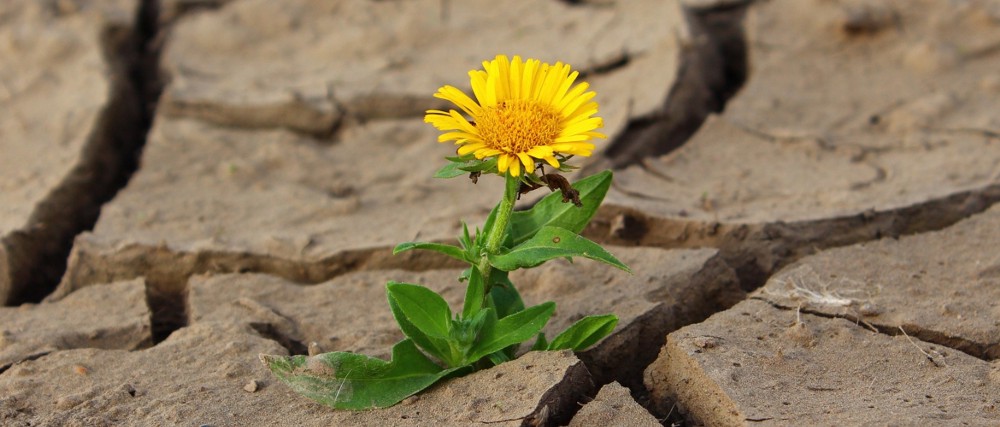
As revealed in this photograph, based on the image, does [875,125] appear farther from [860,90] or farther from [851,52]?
[851,52]

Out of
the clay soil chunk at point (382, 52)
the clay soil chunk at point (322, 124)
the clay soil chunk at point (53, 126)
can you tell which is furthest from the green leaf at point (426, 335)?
the clay soil chunk at point (382, 52)

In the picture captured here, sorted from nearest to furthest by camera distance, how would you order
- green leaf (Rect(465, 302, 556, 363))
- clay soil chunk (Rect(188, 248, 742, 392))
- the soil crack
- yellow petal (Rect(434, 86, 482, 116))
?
yellow petal (Rect(434, 86, 482, 116))
green leaf (Rect(465, 302, 556, 363))
the soil crack
clay soil chunk (Rect(188, 248, 742, 392))

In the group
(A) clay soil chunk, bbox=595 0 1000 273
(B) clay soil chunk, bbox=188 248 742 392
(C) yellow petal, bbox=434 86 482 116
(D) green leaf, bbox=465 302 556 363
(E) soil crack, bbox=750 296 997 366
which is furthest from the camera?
(A) clay soil chunk, bbox=595 0 1000 273

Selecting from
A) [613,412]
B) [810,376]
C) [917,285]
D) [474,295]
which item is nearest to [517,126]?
[474,295]

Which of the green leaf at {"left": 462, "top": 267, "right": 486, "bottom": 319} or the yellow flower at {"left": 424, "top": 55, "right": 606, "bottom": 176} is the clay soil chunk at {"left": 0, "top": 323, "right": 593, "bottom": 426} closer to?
the green leaf at {"left": 462, "top": 267, "right": 486, "bottom": 319}

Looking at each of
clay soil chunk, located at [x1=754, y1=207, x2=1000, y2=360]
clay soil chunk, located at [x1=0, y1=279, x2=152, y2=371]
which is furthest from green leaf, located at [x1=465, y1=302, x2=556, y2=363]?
clay soil chunk, located at [x1=0, y1=279, x2=152, y2=371]

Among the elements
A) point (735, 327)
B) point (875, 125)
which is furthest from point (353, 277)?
point (875, 125)
